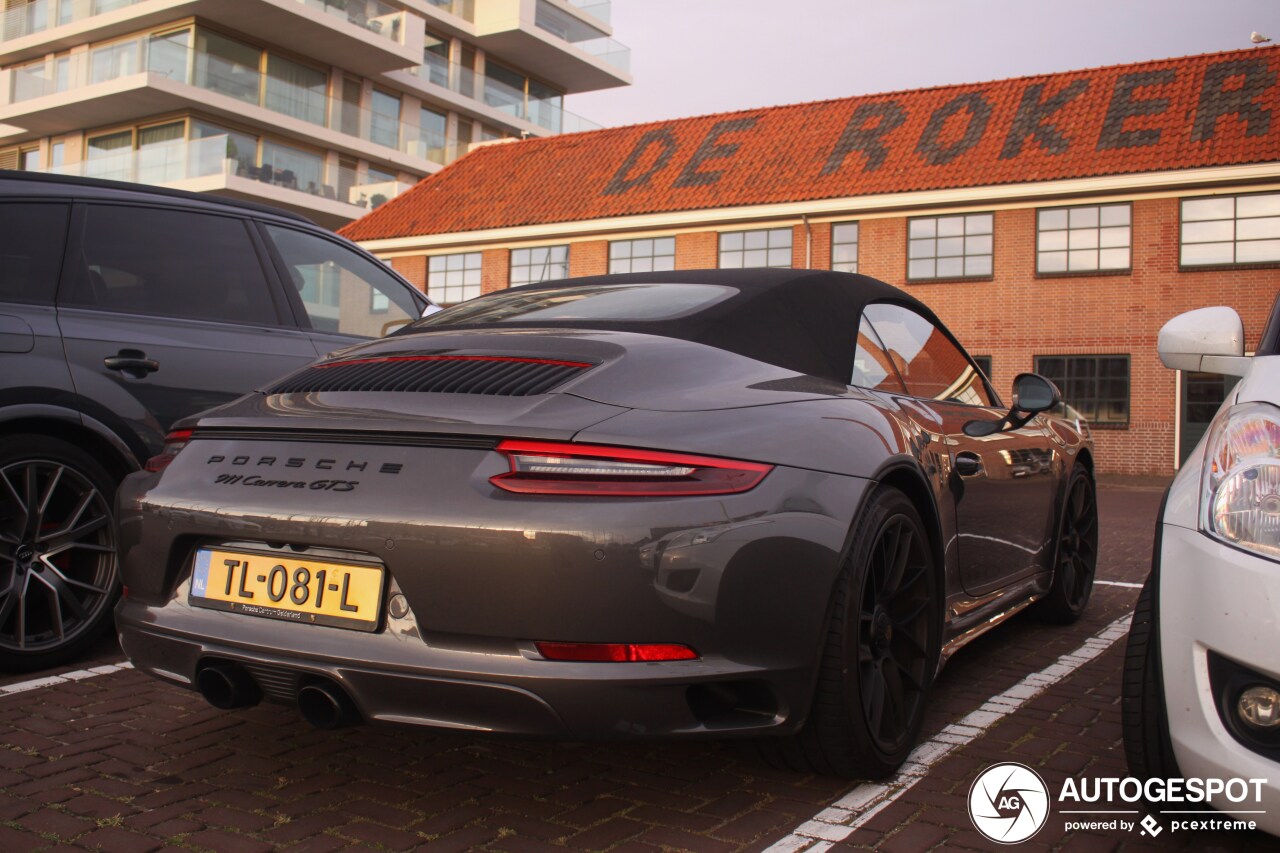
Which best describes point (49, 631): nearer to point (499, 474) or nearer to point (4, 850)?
point (4, 850)

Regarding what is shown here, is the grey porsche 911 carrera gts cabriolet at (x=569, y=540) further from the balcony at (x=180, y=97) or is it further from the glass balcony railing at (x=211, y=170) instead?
the balcony at (x=180, y=97)

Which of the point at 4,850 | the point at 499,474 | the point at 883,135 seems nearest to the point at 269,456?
the point at 499,474

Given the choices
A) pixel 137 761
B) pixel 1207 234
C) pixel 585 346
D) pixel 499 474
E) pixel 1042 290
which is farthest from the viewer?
pixel 1042 290

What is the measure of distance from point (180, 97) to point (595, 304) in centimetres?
3553

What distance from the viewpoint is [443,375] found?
9.12 feet

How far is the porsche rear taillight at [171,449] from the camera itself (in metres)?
2.97

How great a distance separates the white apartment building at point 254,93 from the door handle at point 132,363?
31.5m

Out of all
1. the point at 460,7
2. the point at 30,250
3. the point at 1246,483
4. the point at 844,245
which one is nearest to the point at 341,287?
the point at 30,250

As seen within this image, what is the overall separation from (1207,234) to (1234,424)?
21.0 meters

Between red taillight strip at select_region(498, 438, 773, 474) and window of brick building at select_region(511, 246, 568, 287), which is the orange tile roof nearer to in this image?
window of brick building at select_region(511, 246, 568, 287)

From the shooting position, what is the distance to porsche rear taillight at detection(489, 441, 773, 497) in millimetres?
2408

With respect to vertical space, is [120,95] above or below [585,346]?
above

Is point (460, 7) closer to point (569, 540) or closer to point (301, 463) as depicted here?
point (301, 463)

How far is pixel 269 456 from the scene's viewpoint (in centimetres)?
273
